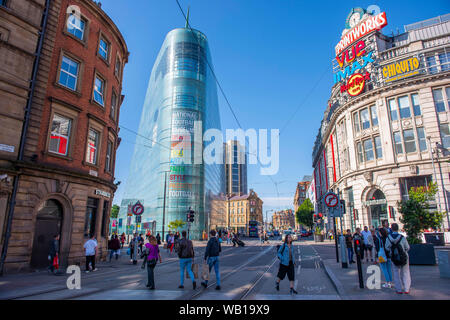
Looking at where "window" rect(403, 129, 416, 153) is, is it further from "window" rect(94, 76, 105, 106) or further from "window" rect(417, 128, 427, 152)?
"window" rect(94, 76, 105, 106)

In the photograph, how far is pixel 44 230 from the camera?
45.1 ft

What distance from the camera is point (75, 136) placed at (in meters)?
15.6

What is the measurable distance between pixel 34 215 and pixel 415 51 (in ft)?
122

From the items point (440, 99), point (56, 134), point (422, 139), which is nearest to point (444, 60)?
point (440, 99)

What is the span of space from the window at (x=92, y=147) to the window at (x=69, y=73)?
293cm

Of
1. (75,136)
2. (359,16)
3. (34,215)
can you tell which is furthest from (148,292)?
(359,16)

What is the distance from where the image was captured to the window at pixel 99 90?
17875 millimetres

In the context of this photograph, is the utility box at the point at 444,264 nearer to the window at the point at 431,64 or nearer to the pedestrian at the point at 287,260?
the pedestrian at the point at 287,260

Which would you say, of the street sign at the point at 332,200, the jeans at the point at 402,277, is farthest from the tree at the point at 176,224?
the jeans at the point at 402,277

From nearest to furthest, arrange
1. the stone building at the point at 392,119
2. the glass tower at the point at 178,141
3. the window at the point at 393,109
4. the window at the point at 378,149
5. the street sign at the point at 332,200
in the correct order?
the street sign at the point at 332,200, the stone building at the point at 392,119, the window at the point at 393,109, the window at the point at 378,149, the glass tower at the point at 178,141

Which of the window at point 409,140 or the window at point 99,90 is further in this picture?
the window at point 409,140

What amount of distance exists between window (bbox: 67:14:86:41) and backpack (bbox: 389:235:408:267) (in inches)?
742
